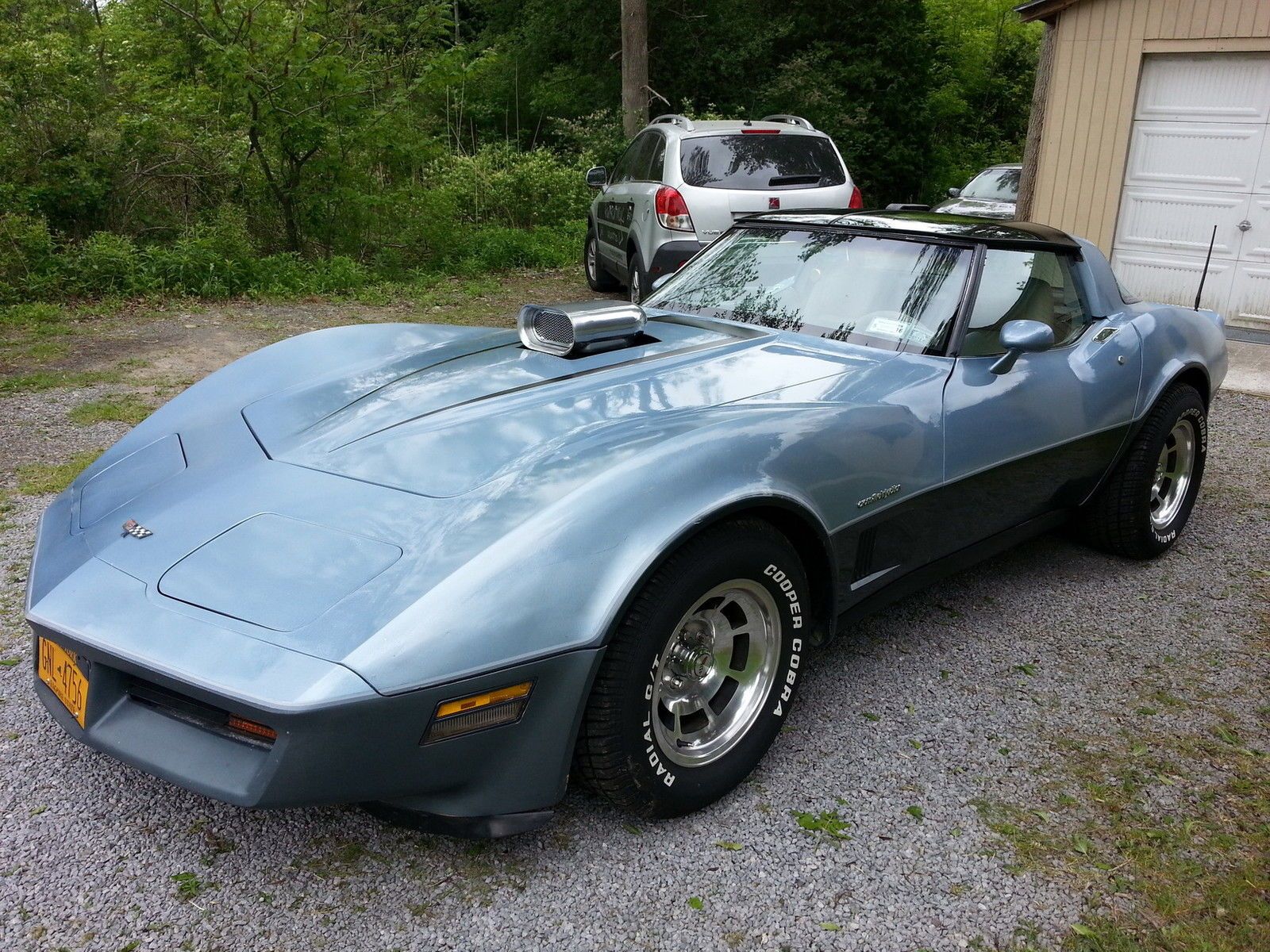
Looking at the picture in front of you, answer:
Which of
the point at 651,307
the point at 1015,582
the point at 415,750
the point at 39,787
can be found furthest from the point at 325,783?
the point at 1015,582

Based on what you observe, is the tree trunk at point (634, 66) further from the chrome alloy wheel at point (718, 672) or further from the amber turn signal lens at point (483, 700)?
the amber turn signal lens at point (483, 700)

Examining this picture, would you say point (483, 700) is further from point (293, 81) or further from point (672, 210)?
point (293, 81)

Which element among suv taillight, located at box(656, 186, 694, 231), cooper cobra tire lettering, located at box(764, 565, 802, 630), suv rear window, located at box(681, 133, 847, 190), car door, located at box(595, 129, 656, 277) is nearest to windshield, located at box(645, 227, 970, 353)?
cooper cobra tire lettering, located at box(764, 565, 802, 630)

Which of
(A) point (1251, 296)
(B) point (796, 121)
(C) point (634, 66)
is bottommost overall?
(A) point (1251, 296)

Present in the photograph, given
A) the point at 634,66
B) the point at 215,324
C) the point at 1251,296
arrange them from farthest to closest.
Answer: the point at 634,66, the point at 1251,296, the point at 215,324

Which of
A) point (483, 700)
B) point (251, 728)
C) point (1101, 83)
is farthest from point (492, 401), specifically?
point (1101, 83)

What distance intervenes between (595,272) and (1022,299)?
7.65m

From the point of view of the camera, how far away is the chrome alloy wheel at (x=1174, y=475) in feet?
14.6

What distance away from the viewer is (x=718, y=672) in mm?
2688

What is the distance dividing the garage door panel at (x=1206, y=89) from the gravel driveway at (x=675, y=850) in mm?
7341

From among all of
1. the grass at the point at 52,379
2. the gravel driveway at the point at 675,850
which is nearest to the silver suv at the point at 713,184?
the grass at the point at 52,379

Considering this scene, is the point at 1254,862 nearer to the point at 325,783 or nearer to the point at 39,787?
the point at 325,783

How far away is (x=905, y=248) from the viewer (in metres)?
3.65

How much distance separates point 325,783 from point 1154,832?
203 centimetres
